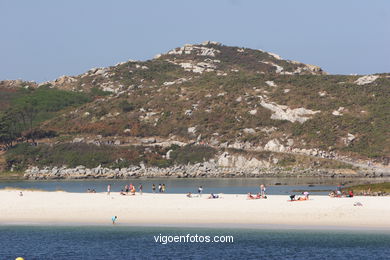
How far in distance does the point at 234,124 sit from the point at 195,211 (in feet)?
255

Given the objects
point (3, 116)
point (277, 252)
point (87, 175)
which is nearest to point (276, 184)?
point (87, 175)

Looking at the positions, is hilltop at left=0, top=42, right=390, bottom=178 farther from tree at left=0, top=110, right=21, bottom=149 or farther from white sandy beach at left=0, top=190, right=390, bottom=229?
white sandy beach at left=0, top=190, right=390, bottom=229

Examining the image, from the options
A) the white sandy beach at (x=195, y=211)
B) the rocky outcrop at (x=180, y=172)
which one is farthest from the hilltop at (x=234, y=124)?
the white sandy beach at (x=195, y=211)

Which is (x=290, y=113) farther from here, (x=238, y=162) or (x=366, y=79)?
(x=366, y=79)

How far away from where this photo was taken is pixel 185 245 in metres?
40.7

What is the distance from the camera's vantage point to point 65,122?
5802 inches

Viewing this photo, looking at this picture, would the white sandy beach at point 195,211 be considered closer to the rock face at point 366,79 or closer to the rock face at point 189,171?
the rock face at point 189,171

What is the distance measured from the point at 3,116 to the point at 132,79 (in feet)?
231

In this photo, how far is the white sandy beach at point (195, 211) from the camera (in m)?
47.0

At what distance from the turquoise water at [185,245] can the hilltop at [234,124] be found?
6495 cm

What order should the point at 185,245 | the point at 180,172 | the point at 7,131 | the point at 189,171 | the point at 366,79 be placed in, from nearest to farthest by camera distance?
the point at 185,245
the point at 180,172
the point at 189,171
the point at 7,131
the point at 366,79

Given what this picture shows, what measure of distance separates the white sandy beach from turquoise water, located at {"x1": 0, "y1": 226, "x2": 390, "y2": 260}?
2993 mm

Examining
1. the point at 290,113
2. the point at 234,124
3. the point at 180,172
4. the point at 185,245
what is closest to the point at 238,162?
the point at 180,172

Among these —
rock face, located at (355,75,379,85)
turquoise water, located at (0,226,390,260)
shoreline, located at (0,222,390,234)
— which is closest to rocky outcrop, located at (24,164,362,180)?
rock face, located at (355,75,379,85)
